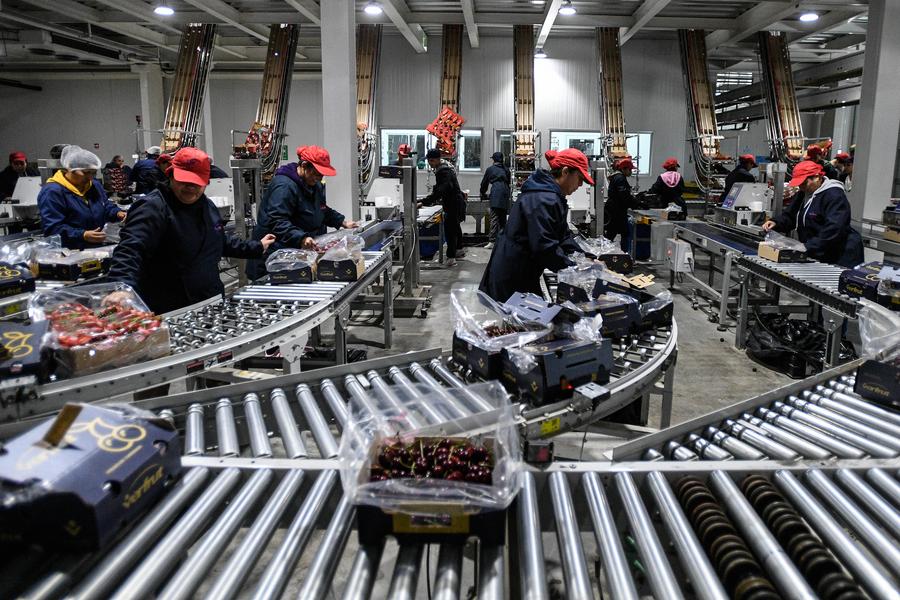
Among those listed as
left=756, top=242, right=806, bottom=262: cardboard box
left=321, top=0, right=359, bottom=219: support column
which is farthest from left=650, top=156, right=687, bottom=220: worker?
left=321, top=0, right=359, bottom=219: support column

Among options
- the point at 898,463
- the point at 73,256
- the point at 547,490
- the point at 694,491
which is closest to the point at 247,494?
the point at 547,490

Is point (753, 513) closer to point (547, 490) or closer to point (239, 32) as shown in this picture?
point (547, 490)

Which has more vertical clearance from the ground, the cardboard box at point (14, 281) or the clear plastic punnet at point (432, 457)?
the cardboard box at point (14, 281)

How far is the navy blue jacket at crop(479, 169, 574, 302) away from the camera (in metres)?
3.48

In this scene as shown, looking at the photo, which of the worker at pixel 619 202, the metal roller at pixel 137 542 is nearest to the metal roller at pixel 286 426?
the metal roller at pixel 137 542

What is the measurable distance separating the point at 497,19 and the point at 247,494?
12.4m

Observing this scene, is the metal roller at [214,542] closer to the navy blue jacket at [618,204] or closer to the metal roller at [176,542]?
the metal roller at [176,542]

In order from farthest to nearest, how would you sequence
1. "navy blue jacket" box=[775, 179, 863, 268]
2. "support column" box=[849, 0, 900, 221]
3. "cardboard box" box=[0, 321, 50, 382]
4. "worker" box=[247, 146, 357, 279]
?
1. "support column" box=[849, 0, 900, 221]
2. "navy blue jacket" box=[775, 179, 863, 268]
3. "worker" box=[247, 146, 357, 279]
4. "cardboard box" box=[0, 321, 50, 382]

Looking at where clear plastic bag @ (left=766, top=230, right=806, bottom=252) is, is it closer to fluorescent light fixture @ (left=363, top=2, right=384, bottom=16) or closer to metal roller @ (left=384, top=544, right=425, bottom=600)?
metal roller @ (left=384, top=544, right=425, bottom=600)

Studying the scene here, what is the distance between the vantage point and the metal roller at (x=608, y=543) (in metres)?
1.17

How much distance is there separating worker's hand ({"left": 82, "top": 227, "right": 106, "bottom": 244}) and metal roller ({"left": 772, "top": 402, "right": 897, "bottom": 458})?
464cm

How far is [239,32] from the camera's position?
554 inches

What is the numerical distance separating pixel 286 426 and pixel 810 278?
3.91m

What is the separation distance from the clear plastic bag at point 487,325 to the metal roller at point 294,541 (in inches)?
32.3
